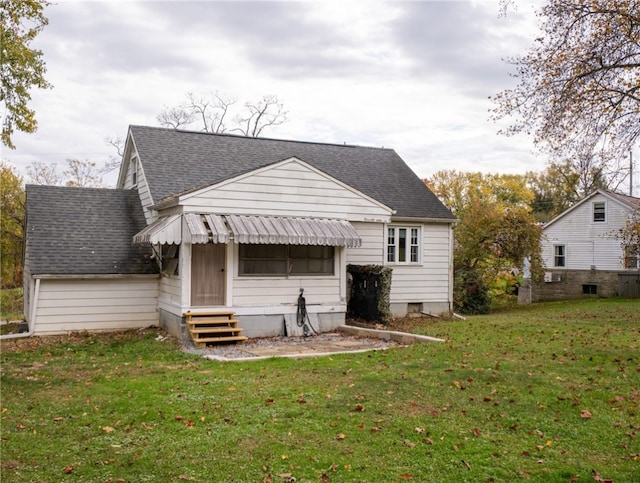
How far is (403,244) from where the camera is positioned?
19156mm

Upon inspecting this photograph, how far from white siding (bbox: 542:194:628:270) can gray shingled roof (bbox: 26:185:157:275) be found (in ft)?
72.2

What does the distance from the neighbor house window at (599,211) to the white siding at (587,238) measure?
16 centimetres

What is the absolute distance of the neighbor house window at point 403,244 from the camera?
18.9 meters

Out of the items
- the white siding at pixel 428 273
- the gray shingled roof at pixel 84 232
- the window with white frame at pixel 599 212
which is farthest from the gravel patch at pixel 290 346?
the window with white frame at pixel 599 212

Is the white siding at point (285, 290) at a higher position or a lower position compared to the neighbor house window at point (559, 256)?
lower

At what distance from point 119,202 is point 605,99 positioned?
13846 mm

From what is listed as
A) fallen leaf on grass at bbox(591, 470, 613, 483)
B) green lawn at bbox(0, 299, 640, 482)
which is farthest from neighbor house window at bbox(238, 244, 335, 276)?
fallen leaf on grass at bbox(591, 470, 613, 483)

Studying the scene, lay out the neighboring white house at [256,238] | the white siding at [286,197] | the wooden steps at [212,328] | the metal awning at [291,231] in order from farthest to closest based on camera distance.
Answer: the white siding at [286,197], the neighboring white house at [256,238], the metal awning at [291,231], the wooden steps at [212,328]

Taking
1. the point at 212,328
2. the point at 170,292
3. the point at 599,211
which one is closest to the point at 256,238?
the point at 212,328

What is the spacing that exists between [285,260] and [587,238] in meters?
22.9

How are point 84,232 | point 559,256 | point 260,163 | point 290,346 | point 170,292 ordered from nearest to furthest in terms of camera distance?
point 290,346 < point 170,292 < point 84,232 < point 260,163 < point 559,256

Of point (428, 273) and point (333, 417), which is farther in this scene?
point (428, 273)

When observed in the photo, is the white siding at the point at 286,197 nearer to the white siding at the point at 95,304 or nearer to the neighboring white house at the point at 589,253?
the white siding at the point at 95,304

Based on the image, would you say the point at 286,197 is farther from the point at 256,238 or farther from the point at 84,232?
the point at 84,232
